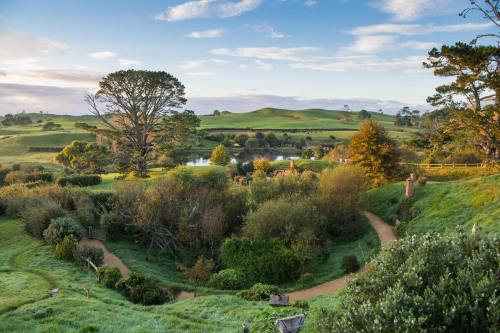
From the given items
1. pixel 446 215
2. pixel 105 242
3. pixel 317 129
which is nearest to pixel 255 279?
pixel 105 242

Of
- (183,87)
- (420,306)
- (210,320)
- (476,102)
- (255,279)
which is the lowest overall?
(255,279)

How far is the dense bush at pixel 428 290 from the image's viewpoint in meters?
7.02

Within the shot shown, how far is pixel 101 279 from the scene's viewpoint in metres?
19.9

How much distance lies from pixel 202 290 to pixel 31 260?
10.2m

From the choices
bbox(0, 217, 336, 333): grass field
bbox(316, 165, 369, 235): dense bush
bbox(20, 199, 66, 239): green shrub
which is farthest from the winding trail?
bbox(0, 217, 336, 333): grass field

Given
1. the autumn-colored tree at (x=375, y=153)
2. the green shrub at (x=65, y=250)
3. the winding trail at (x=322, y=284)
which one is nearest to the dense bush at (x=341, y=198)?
the winding trail at (x=322, y=284)

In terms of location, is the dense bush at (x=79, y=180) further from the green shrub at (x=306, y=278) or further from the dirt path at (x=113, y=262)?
the green shrub at (x=306, y=278)

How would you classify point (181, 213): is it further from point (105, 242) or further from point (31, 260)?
point (31, 260)

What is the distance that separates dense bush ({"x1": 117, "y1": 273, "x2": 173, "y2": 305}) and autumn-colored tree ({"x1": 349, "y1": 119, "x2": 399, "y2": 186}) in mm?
26474

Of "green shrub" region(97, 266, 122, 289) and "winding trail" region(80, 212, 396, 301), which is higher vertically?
"green shrub" region(97, 266, 122, 289)

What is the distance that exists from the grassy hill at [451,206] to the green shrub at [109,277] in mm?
18867

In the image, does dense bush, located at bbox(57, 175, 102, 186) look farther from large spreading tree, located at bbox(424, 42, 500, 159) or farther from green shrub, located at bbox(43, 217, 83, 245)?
large spreading tree, located at bbox(424, 42, 500, 159)

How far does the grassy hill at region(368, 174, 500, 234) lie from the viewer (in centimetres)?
2483

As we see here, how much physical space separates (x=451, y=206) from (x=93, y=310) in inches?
992
